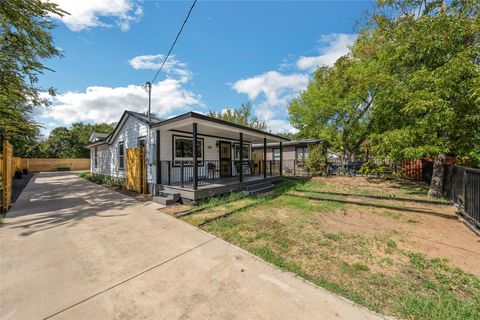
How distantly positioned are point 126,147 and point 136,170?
2161mm

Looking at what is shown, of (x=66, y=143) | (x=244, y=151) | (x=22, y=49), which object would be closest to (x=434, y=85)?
(x=244, y=151)

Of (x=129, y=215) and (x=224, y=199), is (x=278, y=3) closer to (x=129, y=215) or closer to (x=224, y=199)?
(x=224, y=199)

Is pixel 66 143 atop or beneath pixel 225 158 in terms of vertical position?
atop

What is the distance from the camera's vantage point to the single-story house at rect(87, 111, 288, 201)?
671 centimetres

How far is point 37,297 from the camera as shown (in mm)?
2244

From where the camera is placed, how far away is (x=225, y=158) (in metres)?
11.3

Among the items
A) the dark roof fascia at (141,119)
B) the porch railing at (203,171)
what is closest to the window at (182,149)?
the porch railing at (203,171)

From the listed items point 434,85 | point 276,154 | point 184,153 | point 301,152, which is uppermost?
point 434,85

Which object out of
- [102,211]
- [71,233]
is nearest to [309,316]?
[71,233]

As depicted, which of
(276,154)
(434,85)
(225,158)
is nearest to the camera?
(434,85)

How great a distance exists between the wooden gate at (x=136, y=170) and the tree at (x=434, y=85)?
418 inches

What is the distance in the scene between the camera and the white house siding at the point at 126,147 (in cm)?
846

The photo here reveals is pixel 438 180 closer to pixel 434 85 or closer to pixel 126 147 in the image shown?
pixel 434 85

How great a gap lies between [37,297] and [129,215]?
3422 mm
